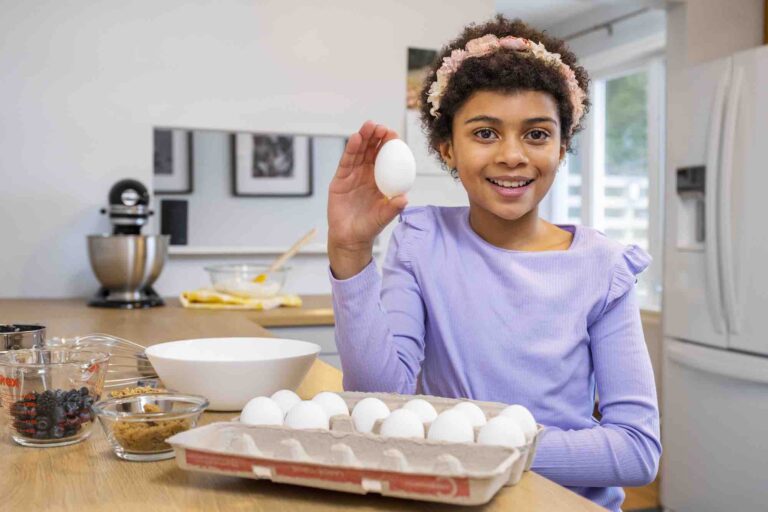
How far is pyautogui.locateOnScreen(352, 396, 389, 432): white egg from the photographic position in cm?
88

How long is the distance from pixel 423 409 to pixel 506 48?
2.22ft

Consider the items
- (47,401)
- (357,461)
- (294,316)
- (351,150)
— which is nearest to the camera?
(357,461)

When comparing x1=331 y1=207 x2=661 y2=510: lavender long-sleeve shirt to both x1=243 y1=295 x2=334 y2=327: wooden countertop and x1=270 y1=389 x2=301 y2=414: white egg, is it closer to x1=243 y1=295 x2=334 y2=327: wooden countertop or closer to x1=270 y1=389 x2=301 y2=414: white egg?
x1=270 y1=389 x2=301 y2=414: white egg

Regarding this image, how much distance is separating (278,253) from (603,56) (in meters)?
3.01

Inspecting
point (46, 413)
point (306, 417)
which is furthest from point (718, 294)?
point (46, 413)

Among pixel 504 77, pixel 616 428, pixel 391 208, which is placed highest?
pixel 504 77

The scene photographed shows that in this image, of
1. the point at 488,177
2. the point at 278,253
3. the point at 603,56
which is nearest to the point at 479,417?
the point at 488,177

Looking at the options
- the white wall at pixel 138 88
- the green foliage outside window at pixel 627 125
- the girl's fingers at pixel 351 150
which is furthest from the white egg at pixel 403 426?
the green foliage outside window at pixel 627 125

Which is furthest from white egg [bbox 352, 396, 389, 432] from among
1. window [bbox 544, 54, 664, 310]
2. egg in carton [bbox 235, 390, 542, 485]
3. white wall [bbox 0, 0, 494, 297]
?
window [bbox 544, 54, 664, 310]

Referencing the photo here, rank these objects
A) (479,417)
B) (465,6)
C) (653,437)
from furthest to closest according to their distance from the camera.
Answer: (465,6) < (653,437) < (479,417)

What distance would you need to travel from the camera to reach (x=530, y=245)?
1.37m

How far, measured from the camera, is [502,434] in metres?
0.79

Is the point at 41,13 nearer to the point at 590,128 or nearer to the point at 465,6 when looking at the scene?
the point at 465,6

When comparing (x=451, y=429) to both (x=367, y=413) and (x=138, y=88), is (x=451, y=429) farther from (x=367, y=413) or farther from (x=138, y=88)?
(x=138, y=88)
